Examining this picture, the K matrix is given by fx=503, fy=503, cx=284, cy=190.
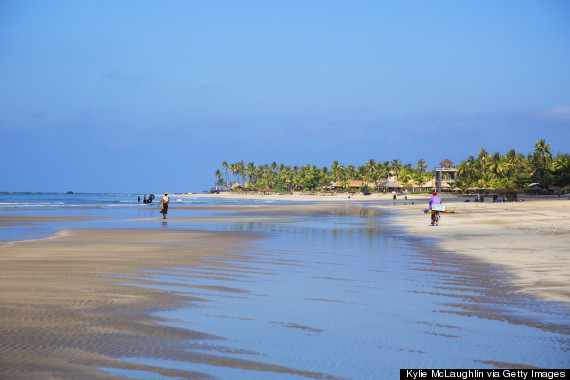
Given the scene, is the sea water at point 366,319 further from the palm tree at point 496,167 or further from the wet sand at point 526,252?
the palm tree at point 496,167

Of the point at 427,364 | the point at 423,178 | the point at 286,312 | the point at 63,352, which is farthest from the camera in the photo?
the point at 423,178

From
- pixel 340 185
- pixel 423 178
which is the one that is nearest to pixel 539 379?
pixel 423 178

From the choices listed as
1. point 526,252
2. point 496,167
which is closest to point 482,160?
point 496,167

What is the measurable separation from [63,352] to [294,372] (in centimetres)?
257

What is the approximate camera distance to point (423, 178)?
169125 mm

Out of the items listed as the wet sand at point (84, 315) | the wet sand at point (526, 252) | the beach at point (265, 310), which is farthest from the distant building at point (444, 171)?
the wet sand at point (84, 315)

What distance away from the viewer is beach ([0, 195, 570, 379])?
207 inches

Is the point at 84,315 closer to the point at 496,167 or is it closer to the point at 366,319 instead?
the point at 366,319

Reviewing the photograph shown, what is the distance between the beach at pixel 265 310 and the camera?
5.25 meters

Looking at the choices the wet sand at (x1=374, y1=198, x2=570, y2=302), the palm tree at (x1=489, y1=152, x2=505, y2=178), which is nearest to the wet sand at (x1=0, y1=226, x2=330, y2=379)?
the wet sand at (x1=374, y1=198, x2=570, y2=302)

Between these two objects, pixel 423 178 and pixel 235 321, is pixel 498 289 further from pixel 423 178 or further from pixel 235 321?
pixel 423 178

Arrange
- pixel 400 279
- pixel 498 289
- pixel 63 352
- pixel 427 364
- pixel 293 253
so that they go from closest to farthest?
1. pixel 427 364
2. pixel 63 352
3. pixel 498 289
4. pixel 400 279
5. pixel 293 253

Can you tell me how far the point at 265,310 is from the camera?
7.71m

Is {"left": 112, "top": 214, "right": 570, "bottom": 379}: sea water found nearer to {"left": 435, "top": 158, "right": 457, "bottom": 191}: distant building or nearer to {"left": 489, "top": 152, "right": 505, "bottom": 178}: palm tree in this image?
{"left": 435, "top": 158, "right": 457, "bottom": 191}: distant building
